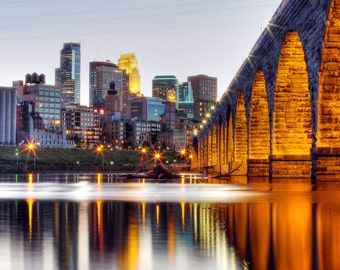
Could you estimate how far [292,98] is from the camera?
1721 inches

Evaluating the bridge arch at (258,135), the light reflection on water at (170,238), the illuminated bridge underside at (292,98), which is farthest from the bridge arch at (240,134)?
the light reflection on water at (170,238)

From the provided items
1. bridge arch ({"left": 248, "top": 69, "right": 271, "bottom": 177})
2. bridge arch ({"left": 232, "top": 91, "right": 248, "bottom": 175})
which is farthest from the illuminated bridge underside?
bridge arch ({"left": 232, "top": 91, "right": 248, "bottom": 175})

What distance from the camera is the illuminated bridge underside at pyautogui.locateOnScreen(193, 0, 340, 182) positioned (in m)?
30.4

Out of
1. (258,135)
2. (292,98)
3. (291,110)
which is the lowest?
(258,135)

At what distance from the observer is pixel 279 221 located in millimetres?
12172

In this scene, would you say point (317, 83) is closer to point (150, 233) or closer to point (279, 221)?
point (279, 221)

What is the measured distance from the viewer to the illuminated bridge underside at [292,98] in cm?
3036

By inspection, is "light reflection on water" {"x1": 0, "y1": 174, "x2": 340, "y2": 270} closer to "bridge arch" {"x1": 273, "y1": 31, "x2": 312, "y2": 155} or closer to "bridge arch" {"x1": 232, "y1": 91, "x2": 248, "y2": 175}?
"bridge arch" {"x1": 273, "y1": 31, "x2": 312, "y2": 155}

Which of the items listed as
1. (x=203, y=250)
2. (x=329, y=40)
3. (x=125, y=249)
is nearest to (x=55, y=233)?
(x=125, y=249)

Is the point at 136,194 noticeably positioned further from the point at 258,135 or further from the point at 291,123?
the point at 258,135

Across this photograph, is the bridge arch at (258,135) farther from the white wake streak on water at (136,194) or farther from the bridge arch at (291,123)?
the white wake streak on water at (136,194)

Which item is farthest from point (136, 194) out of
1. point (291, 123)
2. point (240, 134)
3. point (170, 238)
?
point (240, 134)

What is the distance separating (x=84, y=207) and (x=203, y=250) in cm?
854

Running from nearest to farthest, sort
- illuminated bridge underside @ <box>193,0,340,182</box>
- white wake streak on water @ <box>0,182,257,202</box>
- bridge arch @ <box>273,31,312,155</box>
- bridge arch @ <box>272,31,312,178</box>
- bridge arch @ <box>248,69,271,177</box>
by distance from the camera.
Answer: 1. white wake streak on water @ <box>0,182,257,202</box>
2. illuminated bridge underside @ <box>193,0,340,182</box>
3. bridge arch @ <box>273,31,312,155</box>
4. bridge arch @ <box>272,31,312,178</box>
5. bridge arch @ <box>248,69,271,177</box>
